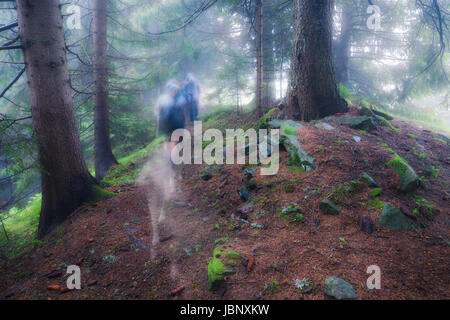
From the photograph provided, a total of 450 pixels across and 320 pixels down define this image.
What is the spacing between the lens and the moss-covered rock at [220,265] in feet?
8.54

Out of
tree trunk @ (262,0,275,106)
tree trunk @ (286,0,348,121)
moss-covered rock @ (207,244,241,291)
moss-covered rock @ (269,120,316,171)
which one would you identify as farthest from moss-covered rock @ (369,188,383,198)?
tree trunk @ (262,0,275,106)

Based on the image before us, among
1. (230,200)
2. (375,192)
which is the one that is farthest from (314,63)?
(230,200)

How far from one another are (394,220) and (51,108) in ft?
20.3

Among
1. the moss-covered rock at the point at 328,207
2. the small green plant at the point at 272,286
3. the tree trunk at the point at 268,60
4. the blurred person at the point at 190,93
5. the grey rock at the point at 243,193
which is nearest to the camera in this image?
the small green plant at the point at 272,286

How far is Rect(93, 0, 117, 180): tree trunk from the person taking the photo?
8141mm

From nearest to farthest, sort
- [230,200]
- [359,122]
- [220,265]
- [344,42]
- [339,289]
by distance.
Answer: [339,289] → [220,265] → [230,200] → [359,122] → [344,42]

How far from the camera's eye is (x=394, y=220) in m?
3.05

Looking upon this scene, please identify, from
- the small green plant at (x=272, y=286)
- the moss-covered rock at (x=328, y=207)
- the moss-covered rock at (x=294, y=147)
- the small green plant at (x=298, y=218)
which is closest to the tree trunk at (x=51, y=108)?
the small green plant at (x=272, y=286)

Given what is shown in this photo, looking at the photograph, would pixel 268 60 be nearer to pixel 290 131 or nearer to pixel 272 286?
pixel 290 131

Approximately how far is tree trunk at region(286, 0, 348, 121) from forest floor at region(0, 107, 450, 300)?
131 cm

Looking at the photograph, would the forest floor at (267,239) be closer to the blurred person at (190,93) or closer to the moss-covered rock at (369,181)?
the moss-covered rock at (369,181)

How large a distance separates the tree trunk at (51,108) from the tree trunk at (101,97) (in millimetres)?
3478

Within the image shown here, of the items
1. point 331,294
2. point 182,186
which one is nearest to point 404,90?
point 182,186
